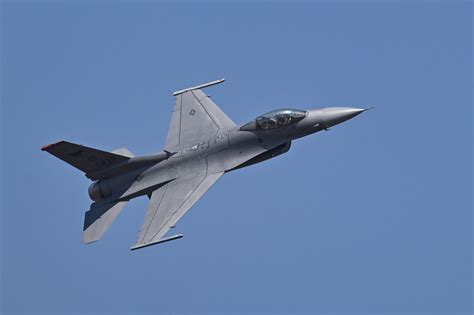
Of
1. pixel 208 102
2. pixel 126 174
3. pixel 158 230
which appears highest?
pixel 208 102

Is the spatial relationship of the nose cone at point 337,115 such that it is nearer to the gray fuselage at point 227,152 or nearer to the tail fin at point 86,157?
the gray fuselage at point 227,152

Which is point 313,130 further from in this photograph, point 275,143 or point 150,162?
point 150,162

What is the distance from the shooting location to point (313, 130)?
34.8m

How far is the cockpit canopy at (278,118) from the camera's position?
34.7 m

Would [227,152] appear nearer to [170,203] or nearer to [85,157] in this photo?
[170,203]

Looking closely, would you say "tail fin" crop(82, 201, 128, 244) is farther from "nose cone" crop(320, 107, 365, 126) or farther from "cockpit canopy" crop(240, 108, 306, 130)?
"nose cone" crop(320, 107, 365, 126)

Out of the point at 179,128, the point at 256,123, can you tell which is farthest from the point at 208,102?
the point at 256,123

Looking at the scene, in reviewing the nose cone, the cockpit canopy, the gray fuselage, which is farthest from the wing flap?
the nose cone

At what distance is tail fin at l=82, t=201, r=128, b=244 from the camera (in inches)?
1425

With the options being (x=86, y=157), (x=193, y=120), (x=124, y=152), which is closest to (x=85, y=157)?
(x=86, y=157)

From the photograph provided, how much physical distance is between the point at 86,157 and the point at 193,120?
14.3 ft

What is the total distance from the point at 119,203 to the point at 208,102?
5.40 metres

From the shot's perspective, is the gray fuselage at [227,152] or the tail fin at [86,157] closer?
the gray fuselage at [227,152]

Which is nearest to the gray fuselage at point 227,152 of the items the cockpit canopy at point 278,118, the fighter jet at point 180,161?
the fighter jet at point 180,161
